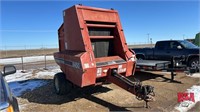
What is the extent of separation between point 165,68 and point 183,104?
3.61 metres

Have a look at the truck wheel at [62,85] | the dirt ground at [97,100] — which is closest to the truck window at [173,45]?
the dirt ground at [97,100]

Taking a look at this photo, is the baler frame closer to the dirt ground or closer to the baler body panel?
the baler body panel

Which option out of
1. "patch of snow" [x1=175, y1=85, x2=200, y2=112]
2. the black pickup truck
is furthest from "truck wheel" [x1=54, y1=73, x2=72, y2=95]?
the black pickup truck

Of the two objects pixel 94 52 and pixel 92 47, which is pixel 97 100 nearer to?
pixel 94 52

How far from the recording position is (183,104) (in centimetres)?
626

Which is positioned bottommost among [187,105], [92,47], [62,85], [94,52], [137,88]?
[187,105]

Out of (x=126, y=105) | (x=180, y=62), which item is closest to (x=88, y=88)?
(x=126, y=105)

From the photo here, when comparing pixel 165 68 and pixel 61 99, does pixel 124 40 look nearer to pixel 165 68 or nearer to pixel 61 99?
pixel 61 99

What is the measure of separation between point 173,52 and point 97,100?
23.0ft

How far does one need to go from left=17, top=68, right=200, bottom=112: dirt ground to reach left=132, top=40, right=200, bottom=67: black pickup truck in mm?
2924

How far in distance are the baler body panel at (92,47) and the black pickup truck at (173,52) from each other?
5124 millimetres

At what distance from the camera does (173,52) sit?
12141 millimetres

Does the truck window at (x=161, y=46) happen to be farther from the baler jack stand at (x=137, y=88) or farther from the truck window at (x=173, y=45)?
→ the baler jack stand at (x=137, y=88)

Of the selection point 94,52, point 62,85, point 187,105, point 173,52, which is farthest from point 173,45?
point 62,85
